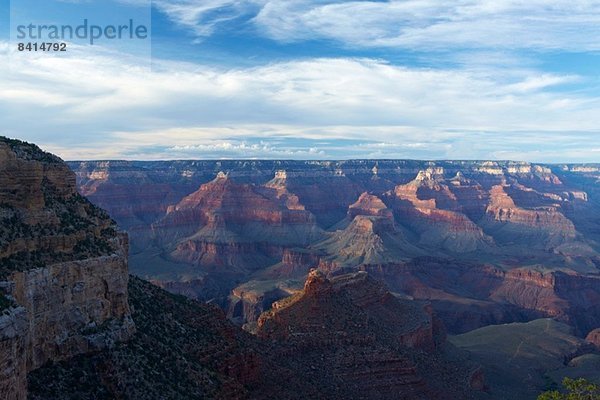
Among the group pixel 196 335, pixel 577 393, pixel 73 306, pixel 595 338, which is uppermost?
pixel 73 306

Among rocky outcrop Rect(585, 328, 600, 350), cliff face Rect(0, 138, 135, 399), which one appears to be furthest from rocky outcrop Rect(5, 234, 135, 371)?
rocky outcrop Rect(585, 328, 600, 350)

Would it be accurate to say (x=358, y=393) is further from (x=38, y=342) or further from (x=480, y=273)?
(x=480, y=273)

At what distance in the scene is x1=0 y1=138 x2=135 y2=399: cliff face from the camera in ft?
88.7

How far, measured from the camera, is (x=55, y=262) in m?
28.7

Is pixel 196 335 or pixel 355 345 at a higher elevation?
pixel 196 335

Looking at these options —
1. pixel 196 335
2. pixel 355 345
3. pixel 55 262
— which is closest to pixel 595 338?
pixel 355 345

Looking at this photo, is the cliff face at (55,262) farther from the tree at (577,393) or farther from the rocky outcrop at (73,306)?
the tree at (577,393)

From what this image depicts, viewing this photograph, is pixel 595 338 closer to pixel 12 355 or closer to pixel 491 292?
pixel 491 292

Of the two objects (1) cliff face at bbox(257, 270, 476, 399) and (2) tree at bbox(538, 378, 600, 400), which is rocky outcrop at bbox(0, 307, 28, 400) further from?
(1) cliff face at bbox(257, 270, 476, 399)

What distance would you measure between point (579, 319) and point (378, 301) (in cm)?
9017

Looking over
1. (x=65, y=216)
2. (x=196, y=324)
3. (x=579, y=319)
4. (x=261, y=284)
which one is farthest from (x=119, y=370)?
(x=579, y=319)

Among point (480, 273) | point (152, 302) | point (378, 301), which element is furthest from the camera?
point (480, 273)

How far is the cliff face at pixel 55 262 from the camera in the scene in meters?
→ 27.0

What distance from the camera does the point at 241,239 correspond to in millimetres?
190250
